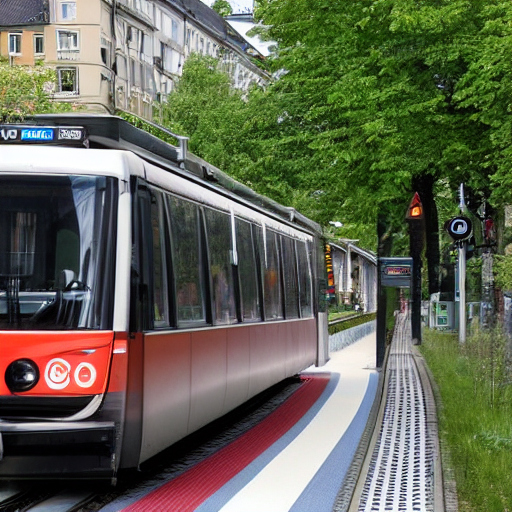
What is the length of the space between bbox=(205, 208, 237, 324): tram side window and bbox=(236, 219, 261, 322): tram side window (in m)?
0.63

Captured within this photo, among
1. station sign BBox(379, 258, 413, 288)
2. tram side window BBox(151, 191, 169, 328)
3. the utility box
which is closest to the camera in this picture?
tram side window BBox(151, 191, 169, 328)

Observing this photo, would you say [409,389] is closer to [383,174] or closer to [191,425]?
[383,174]

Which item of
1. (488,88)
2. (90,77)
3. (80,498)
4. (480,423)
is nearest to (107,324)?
(80,498)

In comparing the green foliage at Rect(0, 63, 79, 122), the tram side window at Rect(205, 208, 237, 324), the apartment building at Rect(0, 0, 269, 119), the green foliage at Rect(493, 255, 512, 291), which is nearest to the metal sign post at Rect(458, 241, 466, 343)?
the green foliage at Rect(493, 255, 512, 291)

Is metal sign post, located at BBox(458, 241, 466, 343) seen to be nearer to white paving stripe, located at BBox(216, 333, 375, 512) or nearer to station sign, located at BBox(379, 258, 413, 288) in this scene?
station sign, located at BBox(379, 258, 413, 288)

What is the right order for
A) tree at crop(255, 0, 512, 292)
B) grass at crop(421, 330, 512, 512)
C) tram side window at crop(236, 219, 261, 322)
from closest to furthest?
grass at crop(421, 330, 512, 512), tram side window at crop(236, 219, 261, 322), tree at crop(255, 0, 512, 292)

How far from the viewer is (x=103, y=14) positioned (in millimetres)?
79688

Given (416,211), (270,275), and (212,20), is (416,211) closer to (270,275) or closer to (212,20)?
(270,275)

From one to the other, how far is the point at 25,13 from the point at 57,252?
7443 cm

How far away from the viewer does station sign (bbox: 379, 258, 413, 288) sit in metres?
24.0

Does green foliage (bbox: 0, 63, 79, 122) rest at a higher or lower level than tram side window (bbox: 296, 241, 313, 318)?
higher

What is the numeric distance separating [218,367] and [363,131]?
1272cm

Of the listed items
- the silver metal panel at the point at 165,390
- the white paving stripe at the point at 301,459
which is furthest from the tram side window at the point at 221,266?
the silver metal panel at the point at 165,390

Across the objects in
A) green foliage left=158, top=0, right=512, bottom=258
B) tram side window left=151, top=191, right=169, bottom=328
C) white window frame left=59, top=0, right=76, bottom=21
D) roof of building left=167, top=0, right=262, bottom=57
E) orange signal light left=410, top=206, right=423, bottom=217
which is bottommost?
tram side window left=151, top=191, right=169, bottom=328
